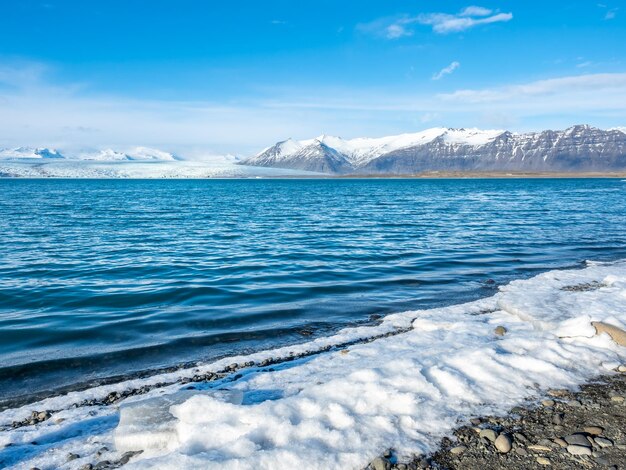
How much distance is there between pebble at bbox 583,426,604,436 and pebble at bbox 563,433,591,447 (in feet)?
0.58

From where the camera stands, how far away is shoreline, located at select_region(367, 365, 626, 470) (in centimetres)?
462

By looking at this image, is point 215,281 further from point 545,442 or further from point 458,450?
point 545,442

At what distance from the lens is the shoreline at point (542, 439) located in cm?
462

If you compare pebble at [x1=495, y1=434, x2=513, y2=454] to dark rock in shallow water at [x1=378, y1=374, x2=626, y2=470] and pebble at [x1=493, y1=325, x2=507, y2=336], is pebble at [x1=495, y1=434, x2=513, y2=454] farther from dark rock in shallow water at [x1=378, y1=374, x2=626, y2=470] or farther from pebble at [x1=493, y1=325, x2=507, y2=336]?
pebble at [x1=493, y1=325, x2=507, y2=336]

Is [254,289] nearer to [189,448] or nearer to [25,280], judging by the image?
[25,280]

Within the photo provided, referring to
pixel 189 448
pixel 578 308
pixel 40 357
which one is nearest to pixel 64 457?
pixel 189 448

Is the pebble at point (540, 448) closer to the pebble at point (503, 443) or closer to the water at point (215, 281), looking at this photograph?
the pebble at point (503, 443)

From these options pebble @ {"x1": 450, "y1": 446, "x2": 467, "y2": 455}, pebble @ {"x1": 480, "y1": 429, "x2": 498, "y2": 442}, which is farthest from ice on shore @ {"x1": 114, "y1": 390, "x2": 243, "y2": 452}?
pebble @ {"x1": 480, "y1": 429, "x2": 498, "y2": 442}

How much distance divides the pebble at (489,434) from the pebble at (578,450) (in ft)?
2.39

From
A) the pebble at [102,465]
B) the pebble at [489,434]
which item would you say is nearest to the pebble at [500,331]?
the pebble at [489,434]

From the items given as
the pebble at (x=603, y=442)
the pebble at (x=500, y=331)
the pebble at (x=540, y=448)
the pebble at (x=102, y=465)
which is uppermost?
the pebble at (x=603, y=442)

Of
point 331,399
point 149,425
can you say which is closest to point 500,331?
point 331,399

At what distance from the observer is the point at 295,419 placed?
18.0 ft

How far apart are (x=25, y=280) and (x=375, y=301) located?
1260 centimetres
